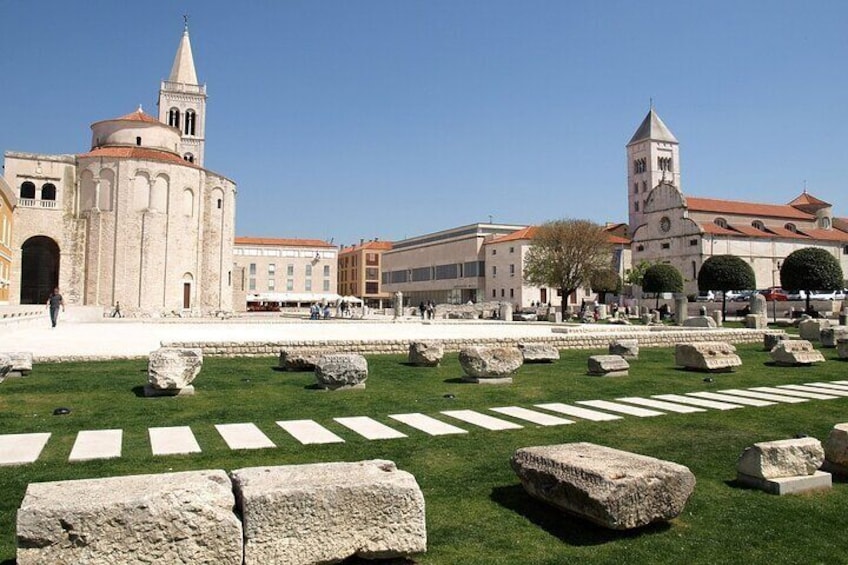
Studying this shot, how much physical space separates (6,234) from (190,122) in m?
31.1

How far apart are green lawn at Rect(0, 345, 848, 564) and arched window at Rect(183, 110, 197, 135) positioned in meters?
63.3

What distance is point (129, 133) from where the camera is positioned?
53875mm

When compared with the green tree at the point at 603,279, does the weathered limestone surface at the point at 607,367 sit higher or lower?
lower

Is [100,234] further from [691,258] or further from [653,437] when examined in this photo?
[691,258]

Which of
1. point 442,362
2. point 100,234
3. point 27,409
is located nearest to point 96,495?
point 27,409

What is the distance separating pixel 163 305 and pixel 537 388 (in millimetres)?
44281

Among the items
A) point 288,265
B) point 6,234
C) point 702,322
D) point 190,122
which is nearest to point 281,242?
point 288,265

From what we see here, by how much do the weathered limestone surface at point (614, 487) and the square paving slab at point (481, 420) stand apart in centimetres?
297

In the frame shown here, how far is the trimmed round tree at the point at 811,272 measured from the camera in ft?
141

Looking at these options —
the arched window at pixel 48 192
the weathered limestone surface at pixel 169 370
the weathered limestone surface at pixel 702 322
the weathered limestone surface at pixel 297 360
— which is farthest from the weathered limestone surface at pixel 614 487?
the arched window at pixel 48 192

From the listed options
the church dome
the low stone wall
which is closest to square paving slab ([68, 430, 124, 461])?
the low stone wall

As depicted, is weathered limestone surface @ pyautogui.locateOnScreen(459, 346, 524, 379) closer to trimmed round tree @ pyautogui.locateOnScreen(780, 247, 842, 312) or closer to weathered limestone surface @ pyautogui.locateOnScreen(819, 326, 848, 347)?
weathered limestone surface @ pyautogui.locateOnScreen(819, 326, 848, 347)

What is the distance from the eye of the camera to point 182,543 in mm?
3172

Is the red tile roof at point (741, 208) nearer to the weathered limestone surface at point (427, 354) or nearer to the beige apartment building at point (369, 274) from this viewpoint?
the beige apartment building at point (369, 274)
